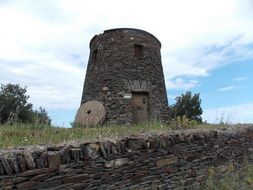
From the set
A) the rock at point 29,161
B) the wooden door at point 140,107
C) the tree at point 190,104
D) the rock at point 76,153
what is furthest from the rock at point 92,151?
the tree at point 190,104

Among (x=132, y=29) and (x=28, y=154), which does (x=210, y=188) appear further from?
(x=132, y=29)

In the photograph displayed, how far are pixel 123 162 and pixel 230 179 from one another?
9.51ft

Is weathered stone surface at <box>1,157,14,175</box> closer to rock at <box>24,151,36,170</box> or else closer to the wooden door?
rock at <box>24,151,36,170</box>

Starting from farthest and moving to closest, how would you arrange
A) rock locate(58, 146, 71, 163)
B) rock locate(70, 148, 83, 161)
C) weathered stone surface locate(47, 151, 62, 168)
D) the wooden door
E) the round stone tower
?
the wooden door < the round stone tower < rock locate(70, 148, 83, 161) < rock locate(58, 146, 71, 163) < weathered stone surface locate(47, 151, 62, 168)

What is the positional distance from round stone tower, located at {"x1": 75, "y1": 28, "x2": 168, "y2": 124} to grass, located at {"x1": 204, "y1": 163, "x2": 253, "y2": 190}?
5.46 metres

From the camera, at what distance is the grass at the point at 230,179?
253 inches

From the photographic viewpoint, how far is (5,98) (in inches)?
762

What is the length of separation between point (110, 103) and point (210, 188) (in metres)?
6.91

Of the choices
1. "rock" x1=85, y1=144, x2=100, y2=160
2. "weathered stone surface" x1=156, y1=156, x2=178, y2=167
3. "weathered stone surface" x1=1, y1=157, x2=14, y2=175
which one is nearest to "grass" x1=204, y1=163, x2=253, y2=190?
"weathered stone surface" x1=156, y1=156, x2=178, y2=167

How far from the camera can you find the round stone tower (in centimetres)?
1273

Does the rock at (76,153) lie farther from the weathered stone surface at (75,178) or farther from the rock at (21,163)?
the rock at (21,163)

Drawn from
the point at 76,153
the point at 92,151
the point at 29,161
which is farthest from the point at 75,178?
the point at 29,161

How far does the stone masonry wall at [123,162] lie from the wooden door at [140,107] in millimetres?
5492

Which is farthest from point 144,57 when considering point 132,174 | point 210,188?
point 132,174
